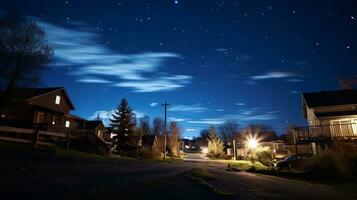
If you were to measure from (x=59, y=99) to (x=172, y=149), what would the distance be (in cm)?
3551

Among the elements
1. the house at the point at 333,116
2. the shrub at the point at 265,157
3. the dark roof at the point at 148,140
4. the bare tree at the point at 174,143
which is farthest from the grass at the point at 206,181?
the dark roof at the point at 148,140

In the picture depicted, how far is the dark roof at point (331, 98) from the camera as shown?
111 ft

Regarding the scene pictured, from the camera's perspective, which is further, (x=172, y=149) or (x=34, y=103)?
(x=172, y=149)

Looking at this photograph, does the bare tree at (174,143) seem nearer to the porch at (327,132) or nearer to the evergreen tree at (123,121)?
the evergreen tree at (123,121)

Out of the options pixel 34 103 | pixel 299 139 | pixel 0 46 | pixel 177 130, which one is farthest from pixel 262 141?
pixel 0 46

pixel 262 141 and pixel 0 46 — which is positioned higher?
pixel 0 46

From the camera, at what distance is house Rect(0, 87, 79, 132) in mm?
28500

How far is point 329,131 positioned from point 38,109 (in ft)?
120

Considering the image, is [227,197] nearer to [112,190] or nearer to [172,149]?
[112,190]

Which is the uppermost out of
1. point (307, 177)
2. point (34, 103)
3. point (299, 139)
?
point (34, 103)

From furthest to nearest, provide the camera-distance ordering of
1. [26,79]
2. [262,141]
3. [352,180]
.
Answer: [262,141] → [26,79] → [352,180]

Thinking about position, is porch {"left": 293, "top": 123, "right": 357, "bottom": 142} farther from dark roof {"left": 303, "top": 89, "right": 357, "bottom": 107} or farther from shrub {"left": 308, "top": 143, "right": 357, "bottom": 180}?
shrub {"left": 308, "top": 143, "right": 357, "bottom": 180}

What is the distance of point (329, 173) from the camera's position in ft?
60.9

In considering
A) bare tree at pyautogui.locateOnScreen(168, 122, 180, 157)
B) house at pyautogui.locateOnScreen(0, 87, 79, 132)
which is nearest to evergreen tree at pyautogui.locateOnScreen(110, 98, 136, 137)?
house at pyautogui.locateOnScreen(0, 87, 79, 132)
